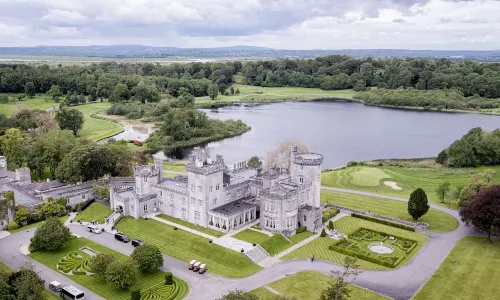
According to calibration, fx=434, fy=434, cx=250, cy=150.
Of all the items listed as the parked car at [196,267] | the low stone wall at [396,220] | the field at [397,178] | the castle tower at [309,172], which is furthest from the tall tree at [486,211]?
the parked car at [196,267]

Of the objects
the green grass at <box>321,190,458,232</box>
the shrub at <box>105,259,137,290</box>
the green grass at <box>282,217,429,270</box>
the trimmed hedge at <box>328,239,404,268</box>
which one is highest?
the shrub at <box>105,259,137,290</box>

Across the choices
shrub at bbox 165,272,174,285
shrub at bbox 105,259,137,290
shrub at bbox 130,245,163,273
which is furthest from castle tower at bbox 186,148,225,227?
shrub at bbox 105,259,137,290

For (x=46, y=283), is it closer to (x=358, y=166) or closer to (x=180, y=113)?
(x=358, y=166)

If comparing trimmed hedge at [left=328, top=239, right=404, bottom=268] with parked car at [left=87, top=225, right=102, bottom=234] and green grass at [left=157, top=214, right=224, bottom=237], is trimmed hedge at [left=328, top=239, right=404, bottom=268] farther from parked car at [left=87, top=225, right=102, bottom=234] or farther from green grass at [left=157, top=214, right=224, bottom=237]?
parked car at [left=87, top=225, right=102, bottom=234]

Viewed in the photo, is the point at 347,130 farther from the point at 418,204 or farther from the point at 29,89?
the point at 29,89

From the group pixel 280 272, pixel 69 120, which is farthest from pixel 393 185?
pixel 69 120

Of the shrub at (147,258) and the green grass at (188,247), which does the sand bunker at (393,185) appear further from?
the shrub at (147,258)
